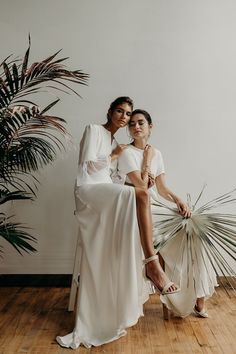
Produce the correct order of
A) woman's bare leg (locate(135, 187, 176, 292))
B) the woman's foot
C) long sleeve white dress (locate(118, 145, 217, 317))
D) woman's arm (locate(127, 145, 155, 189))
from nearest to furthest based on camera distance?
woman's bare leg (locate(135, 187, 176, 292)), long sleeve white dress (locate(118, 145, 217, 317)), the woman's foot, woman's arm (locate(127, 145, 155, 189))

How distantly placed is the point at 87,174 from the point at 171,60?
1426 millimetres

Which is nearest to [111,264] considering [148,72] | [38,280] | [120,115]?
[120,115]

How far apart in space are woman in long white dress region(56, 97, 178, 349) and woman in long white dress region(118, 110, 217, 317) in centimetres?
26

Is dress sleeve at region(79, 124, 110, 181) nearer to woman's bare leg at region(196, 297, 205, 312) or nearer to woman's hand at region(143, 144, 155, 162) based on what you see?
Result: woman's hand at region(143, 144, 155, 162)

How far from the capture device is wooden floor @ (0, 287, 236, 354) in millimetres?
2152

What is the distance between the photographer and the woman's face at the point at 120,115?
282 centimetres

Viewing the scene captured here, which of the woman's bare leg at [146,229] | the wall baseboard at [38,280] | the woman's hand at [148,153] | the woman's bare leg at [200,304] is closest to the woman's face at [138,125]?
the woman's hand at [148,153]

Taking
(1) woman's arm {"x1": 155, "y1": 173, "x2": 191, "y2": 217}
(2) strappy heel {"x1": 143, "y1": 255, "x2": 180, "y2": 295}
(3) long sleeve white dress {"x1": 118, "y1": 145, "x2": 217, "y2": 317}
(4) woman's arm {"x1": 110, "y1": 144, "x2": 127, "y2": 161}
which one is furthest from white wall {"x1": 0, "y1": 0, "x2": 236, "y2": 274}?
(2) strappy heel {"x1": 143, "y1": 255, "x2": 180, "y2": 295}

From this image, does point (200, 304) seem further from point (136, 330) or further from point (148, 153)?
point (148, 153)

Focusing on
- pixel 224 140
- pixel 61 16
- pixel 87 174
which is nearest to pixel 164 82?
pixel 224 140

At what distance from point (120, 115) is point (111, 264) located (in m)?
1.09

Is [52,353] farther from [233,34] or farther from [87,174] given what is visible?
[233,34]

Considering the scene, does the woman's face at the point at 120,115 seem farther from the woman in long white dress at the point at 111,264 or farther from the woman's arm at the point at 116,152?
the woman in long white dress at the point at 111,264

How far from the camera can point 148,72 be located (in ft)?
11.1
